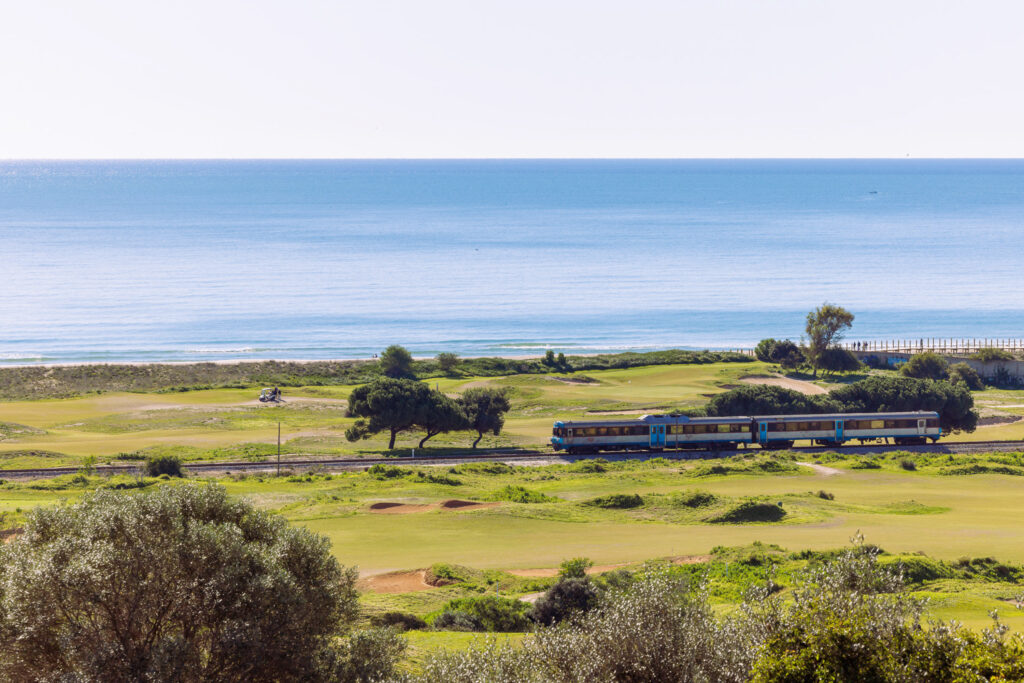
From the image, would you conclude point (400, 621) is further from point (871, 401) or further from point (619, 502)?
point (871, 401)

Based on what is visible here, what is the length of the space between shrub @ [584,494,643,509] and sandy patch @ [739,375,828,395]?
41003mm

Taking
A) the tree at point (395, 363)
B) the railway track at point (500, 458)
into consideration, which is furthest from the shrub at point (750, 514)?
the tree at point (395, 363)

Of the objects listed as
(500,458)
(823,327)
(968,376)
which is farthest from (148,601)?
(968,376)

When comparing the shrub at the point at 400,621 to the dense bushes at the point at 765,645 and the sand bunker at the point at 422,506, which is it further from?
the sand bunker at the point at 422,506

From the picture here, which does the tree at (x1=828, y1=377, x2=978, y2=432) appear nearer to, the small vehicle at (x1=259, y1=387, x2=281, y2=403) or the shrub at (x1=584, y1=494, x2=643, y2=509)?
the shrub at (x1=584, y1=494, x2=643, y2=509)

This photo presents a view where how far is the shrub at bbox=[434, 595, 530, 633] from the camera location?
95.8 feet

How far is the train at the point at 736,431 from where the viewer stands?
6444cm

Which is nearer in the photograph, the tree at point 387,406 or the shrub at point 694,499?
the shrub at point 694,499

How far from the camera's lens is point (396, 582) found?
34.7 meters

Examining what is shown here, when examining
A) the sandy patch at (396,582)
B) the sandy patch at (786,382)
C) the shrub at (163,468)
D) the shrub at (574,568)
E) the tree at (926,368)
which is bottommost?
the sandy patch at (396,582)

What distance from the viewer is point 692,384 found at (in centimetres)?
8931

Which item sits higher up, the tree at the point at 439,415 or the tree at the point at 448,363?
the tree at the point at 448,363

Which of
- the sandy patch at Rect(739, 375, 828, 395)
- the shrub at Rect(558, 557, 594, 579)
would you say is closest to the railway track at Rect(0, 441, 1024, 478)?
the sandy patch at Rect(739, 375, 828, 395)

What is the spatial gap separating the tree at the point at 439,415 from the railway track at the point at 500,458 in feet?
9.39
